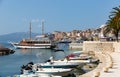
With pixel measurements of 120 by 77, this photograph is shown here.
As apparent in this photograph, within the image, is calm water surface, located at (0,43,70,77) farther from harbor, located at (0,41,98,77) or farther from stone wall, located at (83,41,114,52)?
stone wall, located at (83,41,114,52)

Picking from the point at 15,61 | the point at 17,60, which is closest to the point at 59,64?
the point at 15,61

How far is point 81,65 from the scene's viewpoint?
49.8 meters

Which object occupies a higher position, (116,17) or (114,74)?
(116,17)

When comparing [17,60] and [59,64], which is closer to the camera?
[59,64]

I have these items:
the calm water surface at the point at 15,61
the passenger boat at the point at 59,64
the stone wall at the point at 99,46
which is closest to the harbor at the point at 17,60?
the calm water surface at the point at 15,61

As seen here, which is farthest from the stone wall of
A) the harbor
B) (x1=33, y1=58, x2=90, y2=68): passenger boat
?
(x1=33, y1=58, x2=90, y2=68): passenger boat

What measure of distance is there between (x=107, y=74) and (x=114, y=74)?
56 cm

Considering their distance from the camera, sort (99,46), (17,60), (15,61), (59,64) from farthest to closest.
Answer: (99,46) < (17,60) < (15,61) < (59,64)

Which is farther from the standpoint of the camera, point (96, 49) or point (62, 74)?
point (96, 49)

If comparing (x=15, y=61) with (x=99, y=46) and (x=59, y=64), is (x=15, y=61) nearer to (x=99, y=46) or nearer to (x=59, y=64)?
(x=99, y=46)

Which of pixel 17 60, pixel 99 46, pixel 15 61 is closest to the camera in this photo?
pixel 15 61

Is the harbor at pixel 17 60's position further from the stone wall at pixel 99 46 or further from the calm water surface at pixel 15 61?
the stone wall at pixel 99 46

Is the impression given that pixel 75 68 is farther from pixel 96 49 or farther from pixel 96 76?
pixel 96 49

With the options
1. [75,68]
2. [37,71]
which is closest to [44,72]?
[37,71]
